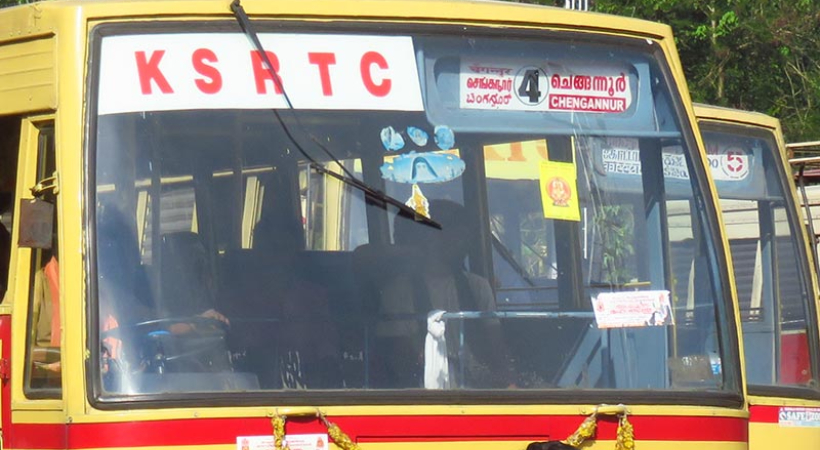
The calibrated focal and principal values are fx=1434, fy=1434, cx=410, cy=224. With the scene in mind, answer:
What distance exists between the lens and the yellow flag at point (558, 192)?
464 cm

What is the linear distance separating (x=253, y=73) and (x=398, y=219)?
0.63 m

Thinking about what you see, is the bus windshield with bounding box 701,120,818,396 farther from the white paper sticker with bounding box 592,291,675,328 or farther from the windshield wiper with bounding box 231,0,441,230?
the windshield wiper with bounding box 231,0,441,230

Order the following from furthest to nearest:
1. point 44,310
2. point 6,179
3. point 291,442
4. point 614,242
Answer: point 6,179, point 614,242, point 44,310, point 291,442

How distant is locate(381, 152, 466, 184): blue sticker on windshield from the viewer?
4.48 m

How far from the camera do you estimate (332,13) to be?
4508 mm

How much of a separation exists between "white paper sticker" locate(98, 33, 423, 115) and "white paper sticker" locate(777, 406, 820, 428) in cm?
367

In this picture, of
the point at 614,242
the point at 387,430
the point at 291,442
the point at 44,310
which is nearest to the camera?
the point at 291,442

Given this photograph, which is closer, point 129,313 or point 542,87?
point 129,313

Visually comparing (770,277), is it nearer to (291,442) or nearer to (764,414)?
(764,414)

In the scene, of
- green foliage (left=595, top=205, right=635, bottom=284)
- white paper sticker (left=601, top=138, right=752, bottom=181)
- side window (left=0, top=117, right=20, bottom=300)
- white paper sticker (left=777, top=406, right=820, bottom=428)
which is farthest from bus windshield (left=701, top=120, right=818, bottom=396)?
side window (left=0, top=117, right=20, bottom=300)

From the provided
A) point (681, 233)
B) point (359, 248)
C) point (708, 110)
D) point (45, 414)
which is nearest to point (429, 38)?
point (359, 248)

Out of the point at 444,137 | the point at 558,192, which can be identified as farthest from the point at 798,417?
the point at 444,137

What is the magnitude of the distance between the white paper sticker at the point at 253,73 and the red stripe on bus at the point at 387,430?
95 centimetres

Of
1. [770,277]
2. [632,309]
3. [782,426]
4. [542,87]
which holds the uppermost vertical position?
[542,87]
